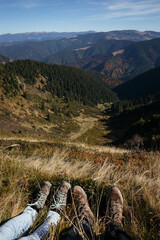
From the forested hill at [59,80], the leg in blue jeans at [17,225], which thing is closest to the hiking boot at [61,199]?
the leg in blue jeans at [17,225]

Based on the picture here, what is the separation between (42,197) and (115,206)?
1279 mm

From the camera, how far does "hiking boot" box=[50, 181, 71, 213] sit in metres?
2.46

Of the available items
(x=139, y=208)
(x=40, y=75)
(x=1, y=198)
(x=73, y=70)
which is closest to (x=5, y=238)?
(x=1, y=198)

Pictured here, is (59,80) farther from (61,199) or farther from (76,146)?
(61,199)

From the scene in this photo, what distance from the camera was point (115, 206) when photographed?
2.52 m

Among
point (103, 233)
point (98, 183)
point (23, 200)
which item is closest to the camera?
point (103, 233)

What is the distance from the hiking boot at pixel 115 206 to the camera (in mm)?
2325

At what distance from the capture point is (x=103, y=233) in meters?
2.06

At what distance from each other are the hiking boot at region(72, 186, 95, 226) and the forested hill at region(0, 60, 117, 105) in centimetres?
9096

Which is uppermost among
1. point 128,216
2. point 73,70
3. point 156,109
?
point 73,70

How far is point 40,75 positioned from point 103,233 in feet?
480

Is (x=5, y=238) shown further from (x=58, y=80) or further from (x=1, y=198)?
(x=58, y=80)

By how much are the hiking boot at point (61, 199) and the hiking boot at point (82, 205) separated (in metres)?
0.17

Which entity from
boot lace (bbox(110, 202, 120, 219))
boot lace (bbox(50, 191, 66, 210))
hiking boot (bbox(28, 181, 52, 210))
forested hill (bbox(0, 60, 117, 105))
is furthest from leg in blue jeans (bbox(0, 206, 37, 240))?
forested hill (bbox(0, 60, 117, 105))
